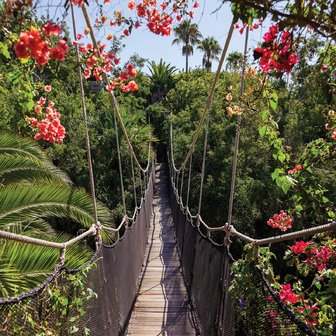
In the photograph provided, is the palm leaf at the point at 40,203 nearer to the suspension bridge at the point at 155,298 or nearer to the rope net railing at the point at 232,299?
the suspension bridge at the point at 155,298

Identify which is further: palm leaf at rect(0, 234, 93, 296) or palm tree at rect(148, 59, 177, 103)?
palm tree at rect(148, 59, 177, 103)

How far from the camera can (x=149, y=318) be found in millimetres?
3148

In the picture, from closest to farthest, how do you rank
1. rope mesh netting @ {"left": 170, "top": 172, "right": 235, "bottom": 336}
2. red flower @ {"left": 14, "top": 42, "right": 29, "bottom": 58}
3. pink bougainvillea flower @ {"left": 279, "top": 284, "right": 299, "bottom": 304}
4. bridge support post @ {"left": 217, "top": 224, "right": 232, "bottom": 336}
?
red flower @ {"left": 14, "top": 42, "right": 29, "bottom": 58}
pink bougainvillea flower @ {"left": 279, "top": 284, "right": 299, "bottom": 304}
bridge support post @ {"left": 217, "top": 224, "right": 232, "bottom": 336}
rope mesh netting @ {"left": 170, "top": 172, "right": 235, "bottom": 336}

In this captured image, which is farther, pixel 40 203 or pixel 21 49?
pixel 40 203

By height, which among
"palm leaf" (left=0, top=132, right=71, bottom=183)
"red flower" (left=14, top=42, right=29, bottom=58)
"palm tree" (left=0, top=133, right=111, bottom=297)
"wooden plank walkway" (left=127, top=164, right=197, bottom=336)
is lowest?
"wooden plank walkway" (left=127, top=164, right=197, bottom=336)

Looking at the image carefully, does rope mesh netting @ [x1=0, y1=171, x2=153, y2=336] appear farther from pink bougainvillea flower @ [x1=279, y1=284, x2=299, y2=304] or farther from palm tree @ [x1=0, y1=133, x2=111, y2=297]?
pink bougainvillea flower @ [x1=279, y1=284, x2=299, y2=304]

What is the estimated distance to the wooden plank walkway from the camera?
9.66ft

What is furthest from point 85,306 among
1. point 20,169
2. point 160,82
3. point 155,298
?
point 160,82

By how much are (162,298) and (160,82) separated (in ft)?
62.2

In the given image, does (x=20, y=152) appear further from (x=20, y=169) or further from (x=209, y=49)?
(x=209, y=49)

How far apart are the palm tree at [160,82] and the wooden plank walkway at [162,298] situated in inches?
625

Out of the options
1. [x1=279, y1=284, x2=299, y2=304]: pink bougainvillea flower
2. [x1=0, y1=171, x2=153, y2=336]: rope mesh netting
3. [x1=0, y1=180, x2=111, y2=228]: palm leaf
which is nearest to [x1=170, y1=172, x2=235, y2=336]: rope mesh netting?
[x1=279, y1=284, x2=299, y2=304]: pink bougainvillea flower

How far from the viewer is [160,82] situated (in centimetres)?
2166

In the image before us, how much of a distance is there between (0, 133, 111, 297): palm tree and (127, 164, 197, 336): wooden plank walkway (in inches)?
29.2
